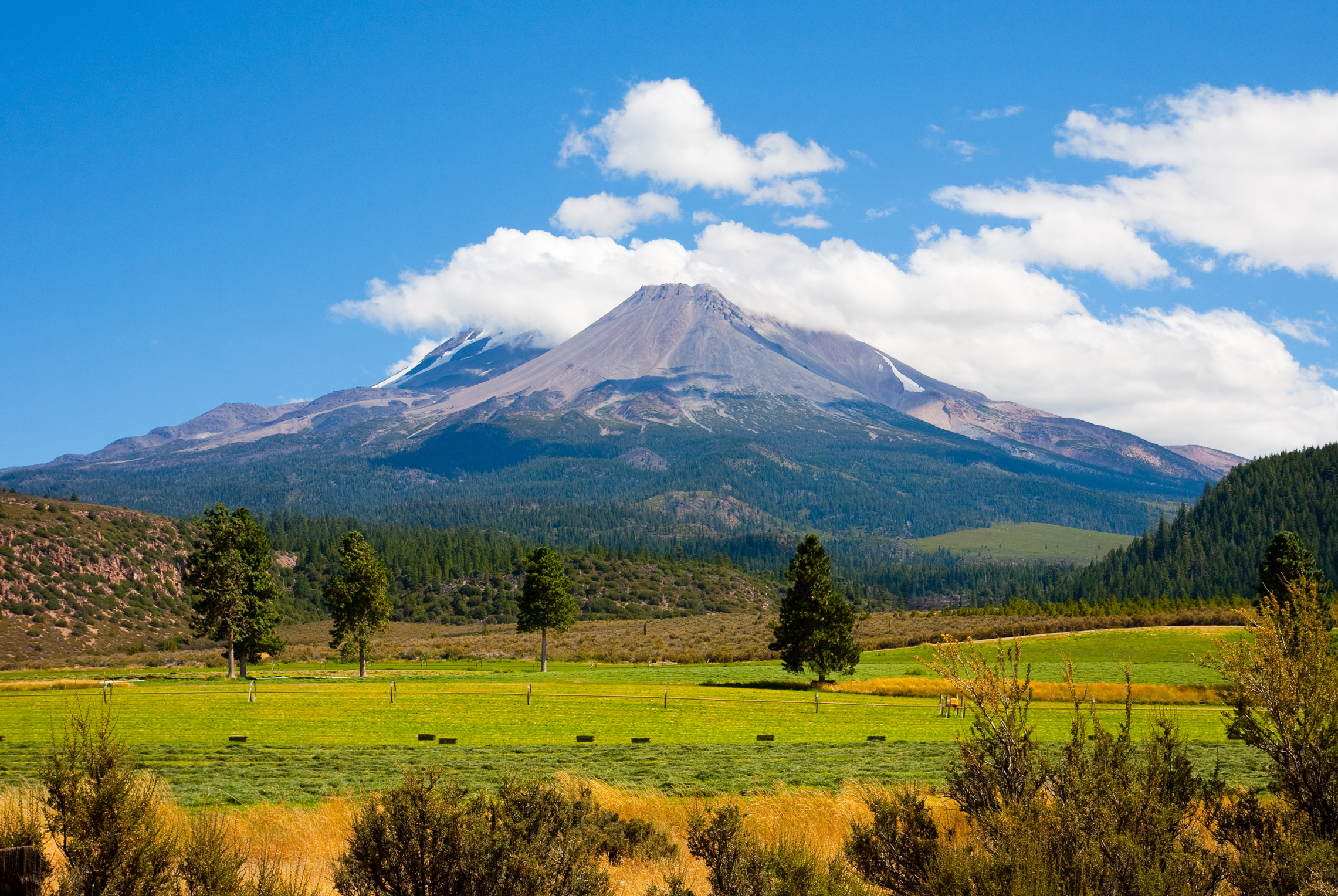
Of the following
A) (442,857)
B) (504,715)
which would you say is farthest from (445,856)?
(504,715)

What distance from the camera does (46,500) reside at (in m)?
129

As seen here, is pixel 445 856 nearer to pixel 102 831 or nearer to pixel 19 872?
pixel 102 831

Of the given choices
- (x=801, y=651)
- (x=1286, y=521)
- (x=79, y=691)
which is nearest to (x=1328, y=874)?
(x=801, y=651)

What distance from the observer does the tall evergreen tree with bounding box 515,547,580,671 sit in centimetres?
7100

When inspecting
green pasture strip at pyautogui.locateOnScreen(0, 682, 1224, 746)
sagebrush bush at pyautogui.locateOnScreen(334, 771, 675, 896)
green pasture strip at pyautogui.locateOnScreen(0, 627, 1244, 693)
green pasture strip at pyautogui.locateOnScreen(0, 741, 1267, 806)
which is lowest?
green pasture strip at pyautogui.locateOnScreen(0, 627, 1244, 693)

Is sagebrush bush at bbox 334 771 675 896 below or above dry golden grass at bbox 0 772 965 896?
above

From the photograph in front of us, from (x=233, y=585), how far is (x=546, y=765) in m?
42.7

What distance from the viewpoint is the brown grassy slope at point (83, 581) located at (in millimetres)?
94812

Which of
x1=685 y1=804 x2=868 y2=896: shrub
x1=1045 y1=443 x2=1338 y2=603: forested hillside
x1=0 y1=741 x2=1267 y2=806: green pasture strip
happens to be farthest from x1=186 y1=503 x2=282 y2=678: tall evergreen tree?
x1=1045 y1=443 x2=1338 y2=603: forested hillside

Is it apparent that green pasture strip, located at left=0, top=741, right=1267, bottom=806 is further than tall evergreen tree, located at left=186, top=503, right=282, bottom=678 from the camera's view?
No

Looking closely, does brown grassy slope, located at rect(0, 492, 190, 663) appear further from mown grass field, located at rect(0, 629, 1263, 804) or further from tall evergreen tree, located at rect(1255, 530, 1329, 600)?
tall evergreen tree, located at rect(1255, 530, 1329, 600)

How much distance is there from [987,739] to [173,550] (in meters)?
145

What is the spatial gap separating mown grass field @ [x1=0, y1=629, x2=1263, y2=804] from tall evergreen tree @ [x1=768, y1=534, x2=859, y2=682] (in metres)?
2.04

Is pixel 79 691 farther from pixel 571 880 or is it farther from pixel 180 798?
pixel 571 880
